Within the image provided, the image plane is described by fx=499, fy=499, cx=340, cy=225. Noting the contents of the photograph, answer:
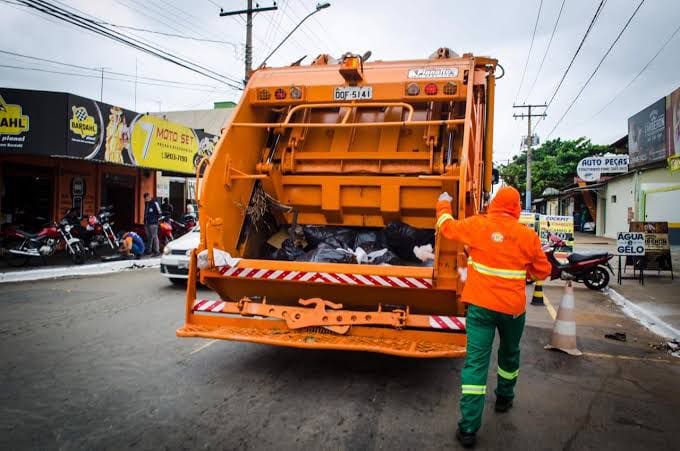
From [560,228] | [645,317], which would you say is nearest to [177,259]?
[645,317]

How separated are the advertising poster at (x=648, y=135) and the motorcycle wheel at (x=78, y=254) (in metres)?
16.2

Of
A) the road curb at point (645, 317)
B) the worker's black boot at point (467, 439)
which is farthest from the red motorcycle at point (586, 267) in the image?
the worker's black boot at point (467, 439)

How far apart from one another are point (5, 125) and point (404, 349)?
1039 centimetres

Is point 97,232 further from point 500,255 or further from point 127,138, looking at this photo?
point 500,255

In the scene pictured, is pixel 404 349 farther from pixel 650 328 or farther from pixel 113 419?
pixel 650 328

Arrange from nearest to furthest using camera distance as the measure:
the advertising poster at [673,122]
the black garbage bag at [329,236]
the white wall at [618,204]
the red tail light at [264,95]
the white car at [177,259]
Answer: the red tail light at [264,95] → the black garbage bag at [329,236] → the white car at [177,259] → the advertising poster at [673,122] → the white wall at [618,204]

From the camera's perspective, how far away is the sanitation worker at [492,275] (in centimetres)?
309

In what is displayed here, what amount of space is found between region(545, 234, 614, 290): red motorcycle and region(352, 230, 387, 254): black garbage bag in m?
5.37

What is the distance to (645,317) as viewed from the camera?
6836mm

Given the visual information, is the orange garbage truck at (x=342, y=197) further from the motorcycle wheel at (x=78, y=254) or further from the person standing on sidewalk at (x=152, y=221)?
the person standing on sidewalk at (x=152, y=221)

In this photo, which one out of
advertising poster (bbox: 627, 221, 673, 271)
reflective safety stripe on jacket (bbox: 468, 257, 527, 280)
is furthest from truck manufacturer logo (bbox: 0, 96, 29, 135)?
advertising poster (bbox: 627, 221, 673, 271)

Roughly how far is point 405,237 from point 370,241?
0.39 meters

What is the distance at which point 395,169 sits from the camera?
16.2ft

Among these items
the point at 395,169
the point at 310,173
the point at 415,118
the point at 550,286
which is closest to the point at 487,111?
the point at 415,118
